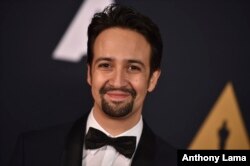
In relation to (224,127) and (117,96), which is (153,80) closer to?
(117,96)

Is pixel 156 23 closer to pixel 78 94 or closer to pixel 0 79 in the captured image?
pixel 78 94

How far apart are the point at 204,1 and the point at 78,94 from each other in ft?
3.25

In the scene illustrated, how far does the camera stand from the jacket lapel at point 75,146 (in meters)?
2.09

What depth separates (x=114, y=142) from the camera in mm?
2121

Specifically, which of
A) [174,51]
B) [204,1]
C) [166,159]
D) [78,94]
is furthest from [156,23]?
[166,159]

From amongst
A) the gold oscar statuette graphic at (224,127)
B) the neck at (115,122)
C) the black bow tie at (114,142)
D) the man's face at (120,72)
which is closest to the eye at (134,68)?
the man's face at (120,72)

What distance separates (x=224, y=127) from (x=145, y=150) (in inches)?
29.2

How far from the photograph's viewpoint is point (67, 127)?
2.23 meters

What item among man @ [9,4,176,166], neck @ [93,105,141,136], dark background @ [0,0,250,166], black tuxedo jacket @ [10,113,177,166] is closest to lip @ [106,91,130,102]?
Result: man @ [9,4,176,166]

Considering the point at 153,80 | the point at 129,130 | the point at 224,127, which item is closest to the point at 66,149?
the point at 129,130

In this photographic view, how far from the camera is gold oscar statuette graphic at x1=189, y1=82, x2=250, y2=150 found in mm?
2645

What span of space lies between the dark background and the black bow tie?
1.26 feet

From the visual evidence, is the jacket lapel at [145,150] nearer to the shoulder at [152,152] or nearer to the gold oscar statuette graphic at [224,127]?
the shoulder at [152,152]

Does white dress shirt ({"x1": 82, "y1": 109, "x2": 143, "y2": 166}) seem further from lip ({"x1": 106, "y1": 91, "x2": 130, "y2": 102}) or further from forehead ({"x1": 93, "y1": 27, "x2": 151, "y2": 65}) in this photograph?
forehead ({"x1": 93, "y1": 27, "x2": 151, "y2": 65})
